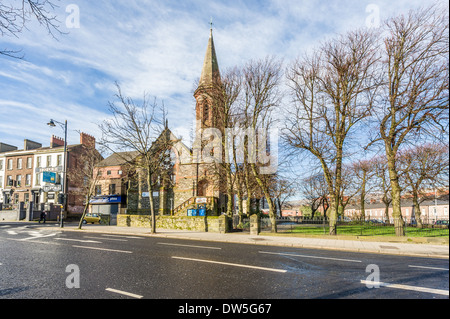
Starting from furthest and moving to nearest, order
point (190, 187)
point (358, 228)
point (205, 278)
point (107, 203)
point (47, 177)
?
1. point (107, 203)
2. point (190, 187)
3. point (47, 177)
4. point (358, 228)
5. point (205, 278)

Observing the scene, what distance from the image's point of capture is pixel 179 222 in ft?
79.7

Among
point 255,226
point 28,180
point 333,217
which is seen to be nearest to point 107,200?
point 28,180

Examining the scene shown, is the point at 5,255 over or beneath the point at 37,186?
beneath

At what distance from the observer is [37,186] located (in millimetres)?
45594

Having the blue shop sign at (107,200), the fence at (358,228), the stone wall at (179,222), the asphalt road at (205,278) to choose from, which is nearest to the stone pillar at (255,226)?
the fence at (358,228)

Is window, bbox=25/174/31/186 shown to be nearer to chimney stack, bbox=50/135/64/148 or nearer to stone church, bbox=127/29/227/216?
chimney stack, bbox=50/135/64/148

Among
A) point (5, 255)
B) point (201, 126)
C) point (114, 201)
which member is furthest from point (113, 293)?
point (114, 201)

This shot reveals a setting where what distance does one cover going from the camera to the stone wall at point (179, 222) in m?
22.7

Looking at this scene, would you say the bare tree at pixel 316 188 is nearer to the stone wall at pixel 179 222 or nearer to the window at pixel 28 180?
the stone wall at pixel 179 222

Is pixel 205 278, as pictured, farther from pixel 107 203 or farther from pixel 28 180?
pixel 28 180

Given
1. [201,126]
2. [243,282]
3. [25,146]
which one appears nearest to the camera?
[243,282]

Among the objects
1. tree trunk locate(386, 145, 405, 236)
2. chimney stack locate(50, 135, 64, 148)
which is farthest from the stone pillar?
chimney stack locate(50, 135, 64, 148)
